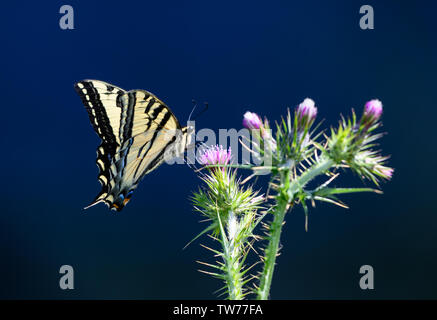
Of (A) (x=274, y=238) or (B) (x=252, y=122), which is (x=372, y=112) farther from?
(A) (x=274, y=238)

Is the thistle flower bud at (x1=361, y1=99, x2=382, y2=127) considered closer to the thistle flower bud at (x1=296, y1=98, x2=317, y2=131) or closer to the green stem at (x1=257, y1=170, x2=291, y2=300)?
the thistle flower bud at (x1=296, y1=98, x2=317, y2=131)

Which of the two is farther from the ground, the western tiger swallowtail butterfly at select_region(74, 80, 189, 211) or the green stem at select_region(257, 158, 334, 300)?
the western tiger swallowtail butterfly at select_region(74, 80, 189, 211)

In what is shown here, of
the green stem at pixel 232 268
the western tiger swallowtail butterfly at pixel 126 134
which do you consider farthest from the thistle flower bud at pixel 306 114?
the western tiger swallowtail butterfly at pixel 126 134

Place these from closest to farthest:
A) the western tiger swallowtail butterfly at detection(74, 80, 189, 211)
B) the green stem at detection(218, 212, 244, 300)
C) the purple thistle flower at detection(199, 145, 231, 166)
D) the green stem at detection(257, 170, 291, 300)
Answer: the green stem at detection(257, 170, 291, 300), the green stem at detection(218, 212, 244, 300), the purple thistle flower at detection(199, 145, 231, 166), the western tiger swallowtail butterfly at detection(74, 80, 189, 211)

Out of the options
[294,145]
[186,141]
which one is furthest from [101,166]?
[294,145]

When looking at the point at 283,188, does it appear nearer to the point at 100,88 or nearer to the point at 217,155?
the point at 217,155

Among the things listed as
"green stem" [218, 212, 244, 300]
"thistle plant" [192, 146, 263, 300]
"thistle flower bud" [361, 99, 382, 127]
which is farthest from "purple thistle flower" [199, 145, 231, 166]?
"thistle flower bud" [361, 99, 382, 127]
